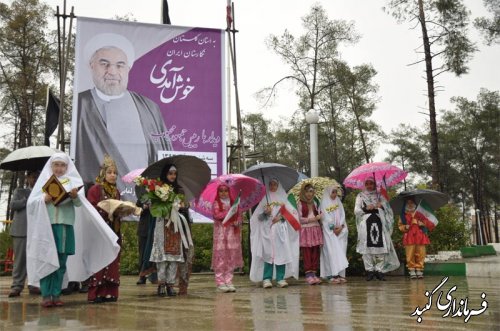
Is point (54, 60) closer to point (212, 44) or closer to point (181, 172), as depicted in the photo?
point (212, 44)

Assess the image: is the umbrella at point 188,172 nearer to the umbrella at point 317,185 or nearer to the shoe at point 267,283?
the shoe at point 267,283

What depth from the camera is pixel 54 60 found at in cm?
2242

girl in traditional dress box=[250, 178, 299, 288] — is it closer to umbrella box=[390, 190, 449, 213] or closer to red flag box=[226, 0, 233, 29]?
umbrella box=[390, 190, 449, 213]

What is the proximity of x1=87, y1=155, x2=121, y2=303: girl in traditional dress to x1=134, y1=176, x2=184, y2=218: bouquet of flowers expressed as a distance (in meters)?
0.33

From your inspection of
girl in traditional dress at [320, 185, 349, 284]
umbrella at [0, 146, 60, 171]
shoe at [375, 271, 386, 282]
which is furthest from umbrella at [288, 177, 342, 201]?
umbrella at [0, 146, 60, 171]

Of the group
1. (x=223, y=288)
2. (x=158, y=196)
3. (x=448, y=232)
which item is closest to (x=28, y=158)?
(x=158, y=196)

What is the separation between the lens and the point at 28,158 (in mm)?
7512

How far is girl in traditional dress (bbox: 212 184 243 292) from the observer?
787cm

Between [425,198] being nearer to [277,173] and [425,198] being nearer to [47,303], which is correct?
[277,173]

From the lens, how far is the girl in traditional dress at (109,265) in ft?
21.5

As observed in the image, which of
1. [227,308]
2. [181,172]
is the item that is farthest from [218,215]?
[227,308]

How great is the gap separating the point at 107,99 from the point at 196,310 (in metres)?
7.84

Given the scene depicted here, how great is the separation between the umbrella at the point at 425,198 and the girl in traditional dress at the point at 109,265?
5.52 m
